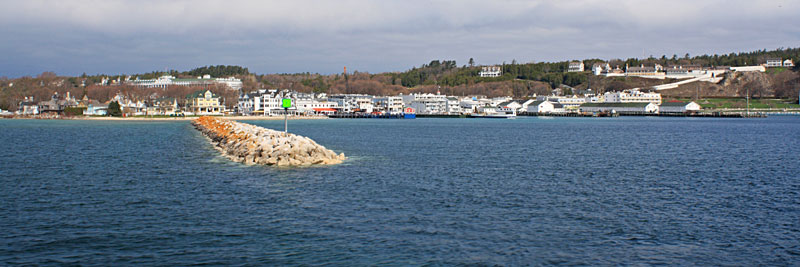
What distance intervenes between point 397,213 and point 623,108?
11918 centimetres

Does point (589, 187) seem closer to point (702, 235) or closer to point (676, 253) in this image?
point (702, 235)

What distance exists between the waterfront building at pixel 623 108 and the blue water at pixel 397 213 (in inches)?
4020

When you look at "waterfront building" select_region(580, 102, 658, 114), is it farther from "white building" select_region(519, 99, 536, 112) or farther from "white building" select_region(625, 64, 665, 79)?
"white building" select_region(625, 64, 665, 79)

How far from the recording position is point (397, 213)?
1380 cm

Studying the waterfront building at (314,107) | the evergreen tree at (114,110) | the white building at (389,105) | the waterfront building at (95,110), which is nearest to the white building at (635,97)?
the white building at (389,105)

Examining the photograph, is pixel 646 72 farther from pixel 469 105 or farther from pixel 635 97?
pixel 469 105

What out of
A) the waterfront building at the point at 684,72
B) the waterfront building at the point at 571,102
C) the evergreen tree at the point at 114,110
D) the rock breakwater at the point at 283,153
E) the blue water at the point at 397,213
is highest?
the waterfront building at the point at 684,72

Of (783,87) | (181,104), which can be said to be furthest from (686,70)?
(181,104)

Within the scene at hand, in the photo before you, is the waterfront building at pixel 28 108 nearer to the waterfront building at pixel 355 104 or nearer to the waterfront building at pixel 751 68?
the waterfront building at pixel 355 104

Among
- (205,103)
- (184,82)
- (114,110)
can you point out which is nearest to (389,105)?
(205,103)

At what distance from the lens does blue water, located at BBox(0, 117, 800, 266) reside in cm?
1037

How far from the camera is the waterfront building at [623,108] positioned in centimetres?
12188

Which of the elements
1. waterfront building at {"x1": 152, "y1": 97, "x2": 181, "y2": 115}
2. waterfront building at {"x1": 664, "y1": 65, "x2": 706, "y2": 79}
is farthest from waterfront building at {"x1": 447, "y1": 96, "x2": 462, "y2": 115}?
waterfront building at {"x1": 664, "y1": 65, "x2": 706, "y2": 79}

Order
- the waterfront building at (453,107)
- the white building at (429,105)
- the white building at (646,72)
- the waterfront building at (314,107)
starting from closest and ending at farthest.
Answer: the waterfront building at (314,107) < the white building at (429,105) < the waterfront building at (453,107) < the white building at (646,72)
